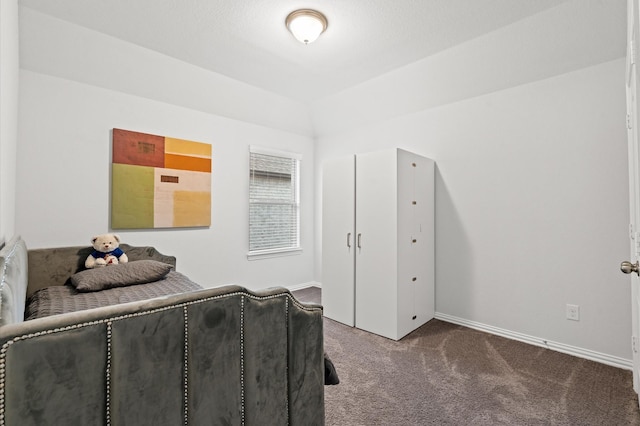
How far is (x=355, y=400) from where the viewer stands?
1.94 m

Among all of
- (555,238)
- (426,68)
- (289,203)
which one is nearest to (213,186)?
(289,203)

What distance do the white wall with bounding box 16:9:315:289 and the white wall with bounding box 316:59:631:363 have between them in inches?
92.3

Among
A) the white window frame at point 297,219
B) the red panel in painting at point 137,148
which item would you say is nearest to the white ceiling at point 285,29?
the red panel in painting at point 137,148

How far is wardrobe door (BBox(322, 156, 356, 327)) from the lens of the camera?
3201 millimetres

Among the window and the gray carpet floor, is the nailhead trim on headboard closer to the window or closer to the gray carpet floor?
the gray carpet floor

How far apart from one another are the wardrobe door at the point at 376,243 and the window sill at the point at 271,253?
1510 millimetres

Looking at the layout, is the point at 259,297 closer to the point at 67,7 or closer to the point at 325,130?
the point at 67,7

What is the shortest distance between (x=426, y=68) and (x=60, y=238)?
12.5 ft

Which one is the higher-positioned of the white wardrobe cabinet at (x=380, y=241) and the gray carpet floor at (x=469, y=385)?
the white wardrobe cabinet at (x=380, y=241)

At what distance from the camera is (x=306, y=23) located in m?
2.34

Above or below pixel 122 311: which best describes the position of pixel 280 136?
above

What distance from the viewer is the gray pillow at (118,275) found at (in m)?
2.24

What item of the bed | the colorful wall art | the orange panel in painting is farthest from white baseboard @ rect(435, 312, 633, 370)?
the orange panel in painting

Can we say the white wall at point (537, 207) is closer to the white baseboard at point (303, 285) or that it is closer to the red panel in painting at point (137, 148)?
the white baseboard at point (303, 285)
